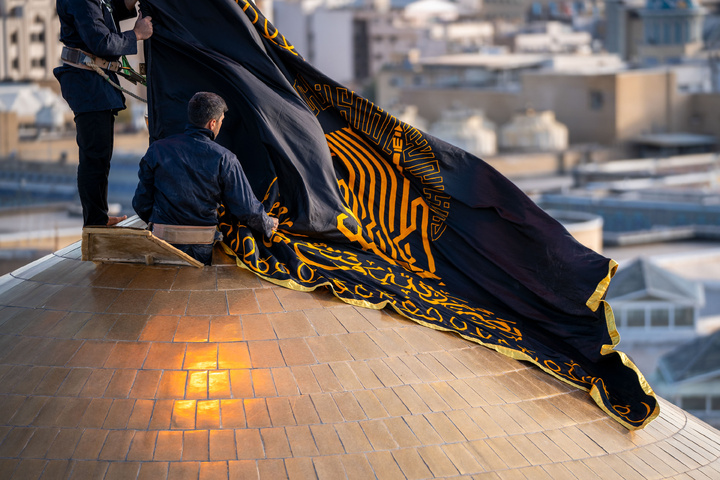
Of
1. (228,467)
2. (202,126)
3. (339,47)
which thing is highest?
(339,47)

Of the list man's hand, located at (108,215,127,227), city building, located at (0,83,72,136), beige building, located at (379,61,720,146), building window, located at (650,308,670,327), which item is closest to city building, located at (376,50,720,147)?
beige building, located at (379,61,720,146)

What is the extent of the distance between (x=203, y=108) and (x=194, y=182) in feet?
1.35

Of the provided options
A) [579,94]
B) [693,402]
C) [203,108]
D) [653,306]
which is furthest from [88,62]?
[579,94]

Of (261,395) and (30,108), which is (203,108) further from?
(30,108)

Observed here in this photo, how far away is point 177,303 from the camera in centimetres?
657

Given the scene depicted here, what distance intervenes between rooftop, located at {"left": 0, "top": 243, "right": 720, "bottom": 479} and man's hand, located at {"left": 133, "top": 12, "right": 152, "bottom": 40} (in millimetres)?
1324

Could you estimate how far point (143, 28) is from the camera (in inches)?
274

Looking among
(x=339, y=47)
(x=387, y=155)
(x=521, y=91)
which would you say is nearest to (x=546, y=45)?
(x=339, y=47)

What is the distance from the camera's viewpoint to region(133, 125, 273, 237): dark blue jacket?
263 inches

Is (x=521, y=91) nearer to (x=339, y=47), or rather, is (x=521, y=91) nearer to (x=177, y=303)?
(x=339, y=47)

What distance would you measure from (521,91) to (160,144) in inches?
2307

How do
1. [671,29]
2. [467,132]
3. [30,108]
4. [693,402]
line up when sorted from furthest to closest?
[671,29], [467,132], [30,108], [693,402]

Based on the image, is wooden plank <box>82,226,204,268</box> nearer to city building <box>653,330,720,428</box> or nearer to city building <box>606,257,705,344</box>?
city building <box>653,330,720,428</box>

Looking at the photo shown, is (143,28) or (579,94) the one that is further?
(579,94)
